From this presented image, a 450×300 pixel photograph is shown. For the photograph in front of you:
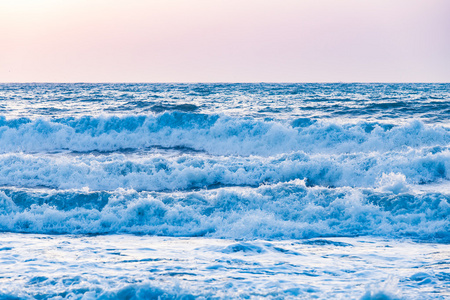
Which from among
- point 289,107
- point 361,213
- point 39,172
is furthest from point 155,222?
point 289,107

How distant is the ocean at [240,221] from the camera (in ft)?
16.7

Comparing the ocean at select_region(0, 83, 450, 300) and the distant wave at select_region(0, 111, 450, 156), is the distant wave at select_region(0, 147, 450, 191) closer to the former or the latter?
the ocean at select_region(0, 83, 450, 300)

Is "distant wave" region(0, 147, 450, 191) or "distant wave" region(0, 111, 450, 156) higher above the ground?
"distant wave" region(0, 111, 450, 156)

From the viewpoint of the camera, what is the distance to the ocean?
5078mm

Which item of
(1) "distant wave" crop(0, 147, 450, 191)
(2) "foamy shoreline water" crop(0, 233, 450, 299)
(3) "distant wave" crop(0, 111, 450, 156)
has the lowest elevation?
(2) "foamy shoreline water" crop(0, 233, 450, 299)

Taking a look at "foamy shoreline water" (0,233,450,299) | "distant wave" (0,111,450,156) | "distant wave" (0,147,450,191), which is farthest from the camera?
"distant wave" (0,111,450,156)

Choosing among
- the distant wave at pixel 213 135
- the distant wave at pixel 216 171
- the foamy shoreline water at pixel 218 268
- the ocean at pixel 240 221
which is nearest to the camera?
the foamy shoreline water at pixel 218 268

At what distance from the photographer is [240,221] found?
7.72 meters

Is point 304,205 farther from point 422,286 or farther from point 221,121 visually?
point 221,121

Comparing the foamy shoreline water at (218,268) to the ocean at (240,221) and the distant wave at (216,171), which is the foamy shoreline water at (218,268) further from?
the distant wave at (216,171)

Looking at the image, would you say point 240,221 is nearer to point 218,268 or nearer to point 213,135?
point 218,268

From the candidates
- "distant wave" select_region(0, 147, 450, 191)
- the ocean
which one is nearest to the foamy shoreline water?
the ocean

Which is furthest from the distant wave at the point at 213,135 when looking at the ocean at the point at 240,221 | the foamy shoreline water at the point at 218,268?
the foamy shoreline water at the point at 218,268

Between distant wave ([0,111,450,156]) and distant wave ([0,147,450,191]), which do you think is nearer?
distant wave ([0,147,450,191])
